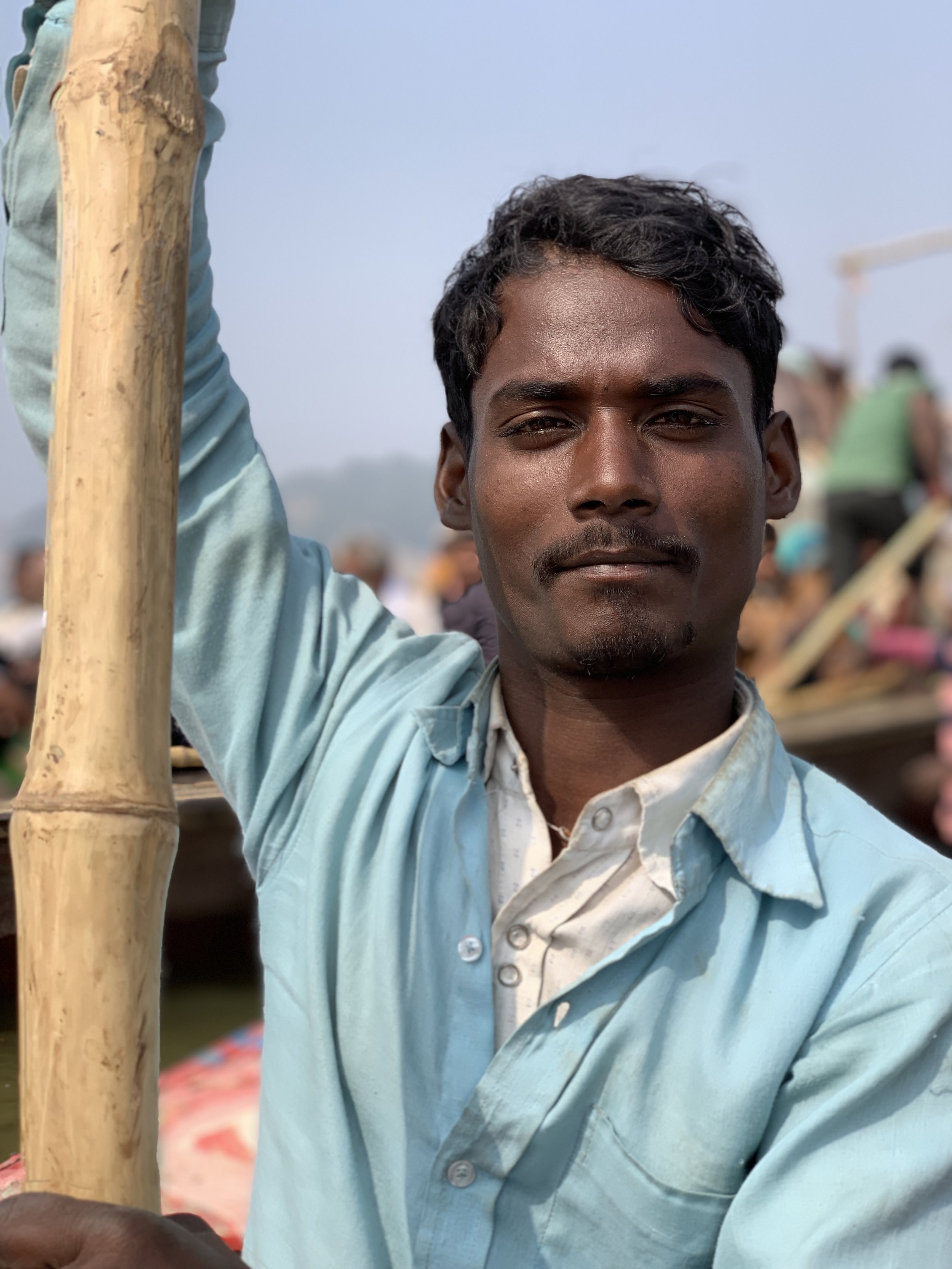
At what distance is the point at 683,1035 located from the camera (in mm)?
1301

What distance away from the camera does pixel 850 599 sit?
25.9 feet

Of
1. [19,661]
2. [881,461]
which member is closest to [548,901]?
[19,661]

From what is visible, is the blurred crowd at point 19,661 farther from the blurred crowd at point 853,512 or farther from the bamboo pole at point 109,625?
the bamboo pole at point 109,625

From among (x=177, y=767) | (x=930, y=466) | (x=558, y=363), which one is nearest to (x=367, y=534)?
(x=930, y=466)

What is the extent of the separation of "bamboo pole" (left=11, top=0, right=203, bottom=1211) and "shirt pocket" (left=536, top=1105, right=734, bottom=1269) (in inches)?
16.3

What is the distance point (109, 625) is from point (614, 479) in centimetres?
51

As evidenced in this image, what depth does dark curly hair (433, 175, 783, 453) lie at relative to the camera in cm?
144

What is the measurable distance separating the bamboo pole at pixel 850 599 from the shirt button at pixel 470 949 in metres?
6.61

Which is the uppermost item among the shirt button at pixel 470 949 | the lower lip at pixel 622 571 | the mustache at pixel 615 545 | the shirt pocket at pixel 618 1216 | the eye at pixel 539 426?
the eye at pixel 539 426

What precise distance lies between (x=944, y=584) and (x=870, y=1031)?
8130 millimetres

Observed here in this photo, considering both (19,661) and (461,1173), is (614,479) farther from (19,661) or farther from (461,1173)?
(19,661)

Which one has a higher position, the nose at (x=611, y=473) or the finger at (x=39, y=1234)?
the nose at (x=611, y=473)

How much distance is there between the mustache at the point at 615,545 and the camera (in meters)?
1.35

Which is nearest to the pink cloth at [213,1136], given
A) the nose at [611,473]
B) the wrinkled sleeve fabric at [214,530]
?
the wrinkled sleeve fabric at [214,530]
